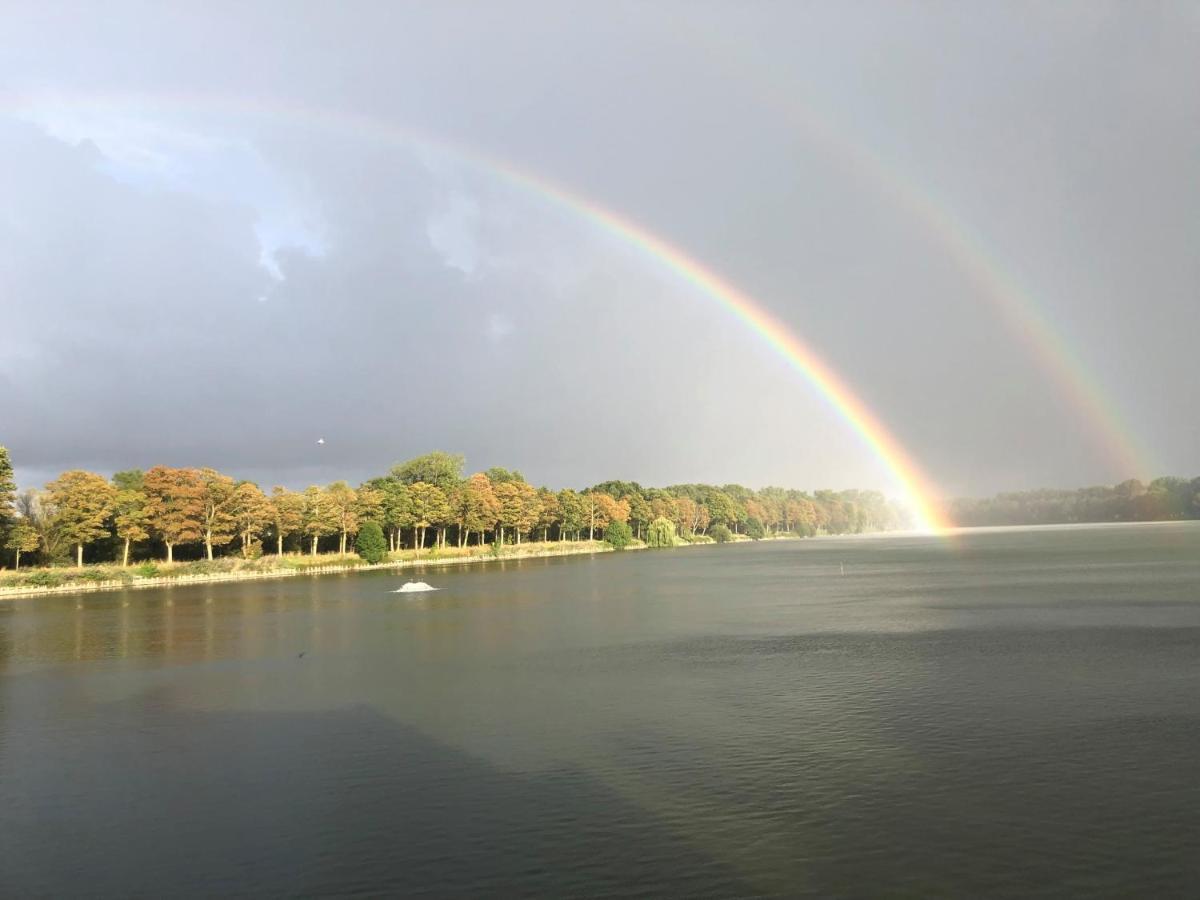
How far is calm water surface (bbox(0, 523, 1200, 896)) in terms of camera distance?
1524cm

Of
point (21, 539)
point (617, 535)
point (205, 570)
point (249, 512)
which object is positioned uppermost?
point (249, 512)

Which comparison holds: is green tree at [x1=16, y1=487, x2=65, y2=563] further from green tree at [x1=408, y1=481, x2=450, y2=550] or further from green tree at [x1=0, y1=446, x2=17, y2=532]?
green tree at [x1=408, y1=481, x2=450, y2=550]

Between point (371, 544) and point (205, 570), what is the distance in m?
24.2

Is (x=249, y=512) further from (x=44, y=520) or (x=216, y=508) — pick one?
(x=44, y=520)

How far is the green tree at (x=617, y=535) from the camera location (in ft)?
623

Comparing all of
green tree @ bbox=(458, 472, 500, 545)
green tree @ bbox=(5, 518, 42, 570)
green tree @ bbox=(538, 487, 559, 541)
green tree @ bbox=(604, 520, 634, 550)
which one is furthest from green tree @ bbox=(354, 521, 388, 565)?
green tree @ bbox=(604, 520, 634, 550)

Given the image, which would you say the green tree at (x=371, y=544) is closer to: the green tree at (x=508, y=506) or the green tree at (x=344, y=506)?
the green tree at (x=344, y=506)

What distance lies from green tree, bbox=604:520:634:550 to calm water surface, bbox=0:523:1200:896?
467ft

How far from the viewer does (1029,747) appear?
70.5 feet

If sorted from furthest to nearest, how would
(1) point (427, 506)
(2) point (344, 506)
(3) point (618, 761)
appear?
Answer: (1) point (427, 506), (2) point (344, 506), (3) point (618, 761)

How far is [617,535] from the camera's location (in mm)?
190125

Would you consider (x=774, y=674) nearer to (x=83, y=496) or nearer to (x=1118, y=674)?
(x=1118, y=674)

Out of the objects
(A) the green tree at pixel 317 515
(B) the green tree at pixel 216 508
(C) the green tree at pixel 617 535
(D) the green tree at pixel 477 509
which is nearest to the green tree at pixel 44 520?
(B) the green tree at pixel 216 508

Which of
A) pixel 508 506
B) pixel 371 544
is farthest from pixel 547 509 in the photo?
pixel 371 544
